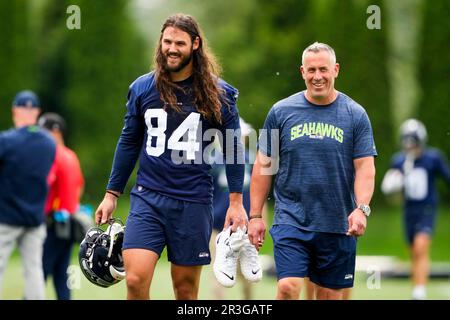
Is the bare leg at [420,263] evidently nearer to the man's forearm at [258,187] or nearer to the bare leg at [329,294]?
the bare leg at [329,294]

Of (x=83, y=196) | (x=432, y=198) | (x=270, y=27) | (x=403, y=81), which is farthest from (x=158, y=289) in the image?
(x=403, y=81)

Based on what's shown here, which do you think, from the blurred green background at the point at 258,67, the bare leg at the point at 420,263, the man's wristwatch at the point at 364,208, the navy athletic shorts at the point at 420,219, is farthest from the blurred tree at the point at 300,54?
the man's wristwatch at the point at 364,208

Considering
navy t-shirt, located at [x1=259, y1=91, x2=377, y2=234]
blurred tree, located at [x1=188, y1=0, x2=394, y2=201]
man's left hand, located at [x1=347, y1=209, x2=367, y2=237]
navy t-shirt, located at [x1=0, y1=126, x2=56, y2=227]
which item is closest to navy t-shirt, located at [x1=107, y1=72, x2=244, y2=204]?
navy t-shirt, located at [x1=259, y1=91, x2=377, y2=234]

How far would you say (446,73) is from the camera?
835 inches

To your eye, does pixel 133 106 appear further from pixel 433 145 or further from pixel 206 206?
pixel 433 145

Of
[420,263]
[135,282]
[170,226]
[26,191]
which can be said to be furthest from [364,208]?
[420,263]

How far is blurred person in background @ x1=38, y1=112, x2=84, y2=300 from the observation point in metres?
10.3

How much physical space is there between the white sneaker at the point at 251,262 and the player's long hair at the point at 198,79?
0.92 meters

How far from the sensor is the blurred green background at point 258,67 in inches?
829

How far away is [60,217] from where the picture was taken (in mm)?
10328

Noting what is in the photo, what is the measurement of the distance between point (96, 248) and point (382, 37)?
15.3 metres

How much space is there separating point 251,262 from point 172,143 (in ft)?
3.40

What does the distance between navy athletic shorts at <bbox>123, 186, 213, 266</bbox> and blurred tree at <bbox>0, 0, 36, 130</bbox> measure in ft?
48.4

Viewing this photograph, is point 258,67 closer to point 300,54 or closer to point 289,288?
point 300,54
